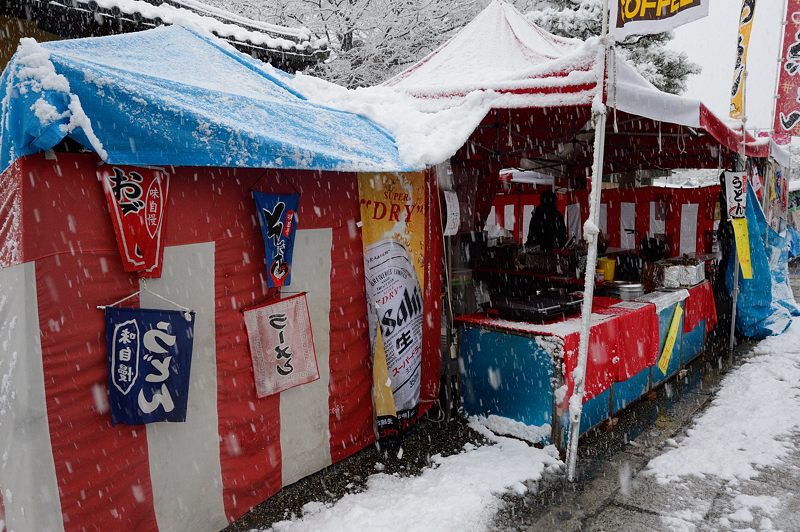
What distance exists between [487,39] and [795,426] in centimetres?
541

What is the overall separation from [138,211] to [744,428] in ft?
19.5

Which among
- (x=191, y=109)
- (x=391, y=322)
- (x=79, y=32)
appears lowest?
(x=391, y=322)

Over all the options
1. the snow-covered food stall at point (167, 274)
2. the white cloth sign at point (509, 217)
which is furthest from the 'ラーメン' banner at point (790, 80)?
the snow-covered food stall at point (167, 274)

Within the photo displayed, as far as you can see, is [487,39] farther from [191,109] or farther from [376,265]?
[191,109]

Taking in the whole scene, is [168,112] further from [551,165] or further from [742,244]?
[742,244]

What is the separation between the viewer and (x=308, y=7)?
16.2 meters

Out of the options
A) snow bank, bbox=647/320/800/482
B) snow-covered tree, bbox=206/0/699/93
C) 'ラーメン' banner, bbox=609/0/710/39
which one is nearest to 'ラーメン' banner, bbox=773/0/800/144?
snow bank, bbox=647/320/800/482

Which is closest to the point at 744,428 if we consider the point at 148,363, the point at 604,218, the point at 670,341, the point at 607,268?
the point at 670,341

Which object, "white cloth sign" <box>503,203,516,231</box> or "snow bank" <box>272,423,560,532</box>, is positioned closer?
"snow bank" <box>272,423,560,532</box>

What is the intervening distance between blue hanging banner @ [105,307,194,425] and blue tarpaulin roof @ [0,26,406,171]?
976 millimetres

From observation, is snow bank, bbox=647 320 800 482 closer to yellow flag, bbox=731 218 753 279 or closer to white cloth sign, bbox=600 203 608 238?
yellow flag, bbox=731 218 753 279

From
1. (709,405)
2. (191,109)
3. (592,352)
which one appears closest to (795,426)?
(709,405)

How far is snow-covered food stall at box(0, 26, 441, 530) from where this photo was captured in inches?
108

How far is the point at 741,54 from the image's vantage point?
26.6ft
